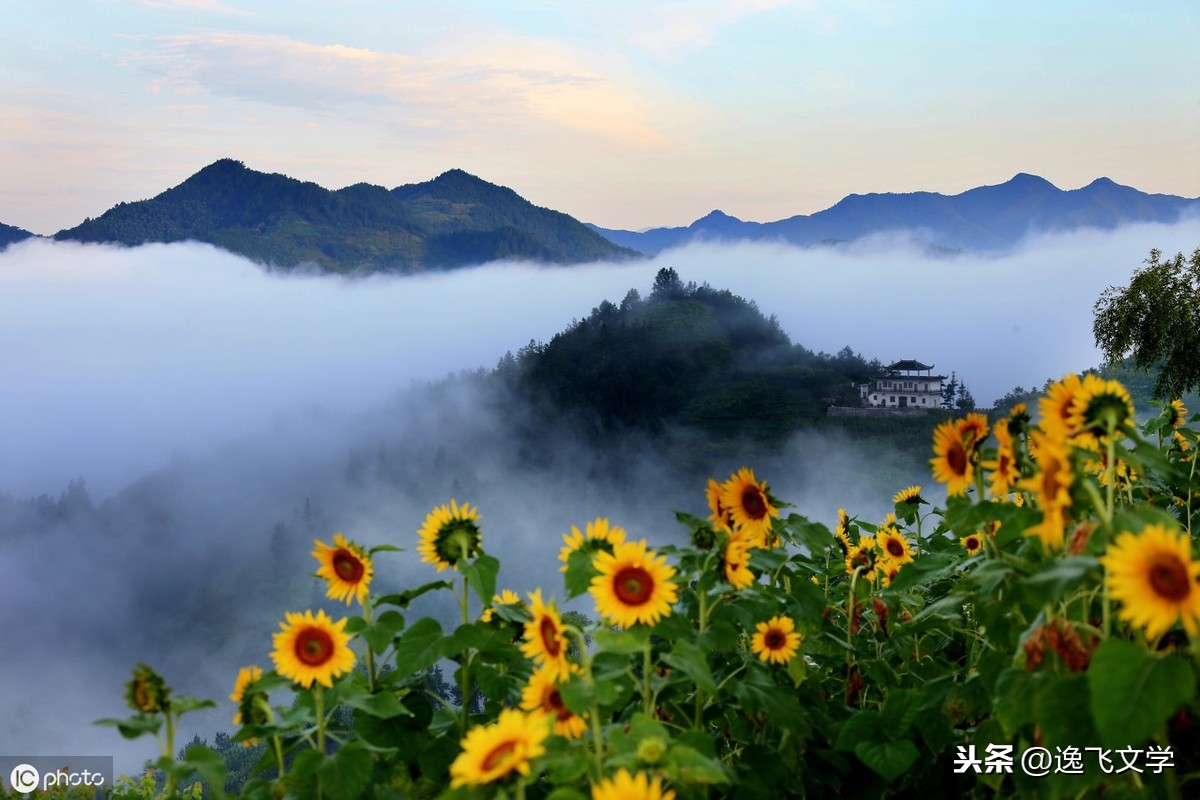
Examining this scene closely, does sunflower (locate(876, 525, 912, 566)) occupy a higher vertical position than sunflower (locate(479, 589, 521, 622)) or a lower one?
lower

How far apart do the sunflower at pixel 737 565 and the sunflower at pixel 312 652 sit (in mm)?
779

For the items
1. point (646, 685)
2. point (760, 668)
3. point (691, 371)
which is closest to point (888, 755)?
point (760, 668)

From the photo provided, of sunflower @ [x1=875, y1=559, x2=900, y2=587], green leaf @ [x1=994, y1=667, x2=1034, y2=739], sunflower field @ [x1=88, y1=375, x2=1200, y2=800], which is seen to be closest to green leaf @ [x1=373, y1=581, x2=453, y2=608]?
sunflower field @ [x1=88, y1=375, x2=1200, y2=800]

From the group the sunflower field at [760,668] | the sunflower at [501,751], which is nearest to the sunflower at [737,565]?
the sunflower field at [760,668]

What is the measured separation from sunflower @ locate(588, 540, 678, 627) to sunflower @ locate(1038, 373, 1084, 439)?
0.72 meters

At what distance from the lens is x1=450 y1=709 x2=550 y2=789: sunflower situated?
145 cm

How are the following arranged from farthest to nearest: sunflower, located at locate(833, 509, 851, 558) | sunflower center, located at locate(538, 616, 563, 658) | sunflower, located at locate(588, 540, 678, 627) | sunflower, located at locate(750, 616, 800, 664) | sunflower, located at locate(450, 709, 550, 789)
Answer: sunflower, located at locate(833, 509, 851, 558), sunflower, located at locate(750, 616, 800, 664), sunflower, located at locate(588, 540, 678, 627), sunflower center, located at locate(538, 616, 563, 658), sunflower, located at locate(450, 709, 550, 789)

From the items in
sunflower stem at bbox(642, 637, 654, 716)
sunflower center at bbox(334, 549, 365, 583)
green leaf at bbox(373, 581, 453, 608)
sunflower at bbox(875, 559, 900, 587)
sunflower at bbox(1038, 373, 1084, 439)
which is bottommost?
sunflower at bbox(875, 559, 900, 587)

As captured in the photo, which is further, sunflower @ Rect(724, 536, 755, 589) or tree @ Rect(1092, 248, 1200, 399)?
tree @ Rect(1092, 248, 1200, 399)

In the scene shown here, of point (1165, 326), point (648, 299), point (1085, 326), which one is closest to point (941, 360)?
point (1085, 326)

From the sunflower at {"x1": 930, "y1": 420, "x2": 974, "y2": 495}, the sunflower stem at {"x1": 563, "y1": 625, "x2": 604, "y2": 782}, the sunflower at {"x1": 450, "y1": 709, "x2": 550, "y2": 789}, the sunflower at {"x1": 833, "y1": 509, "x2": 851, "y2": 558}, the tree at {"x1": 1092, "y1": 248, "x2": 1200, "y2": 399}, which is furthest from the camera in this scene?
the tree at {"x1": 1092, "y1": 248, "x2": 1200, "y2": 399}

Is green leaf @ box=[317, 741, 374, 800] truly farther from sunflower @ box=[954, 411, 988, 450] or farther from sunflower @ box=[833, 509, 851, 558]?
sunflower @ box=[833, 509, 851, 558]

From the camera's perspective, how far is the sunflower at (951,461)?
215cm

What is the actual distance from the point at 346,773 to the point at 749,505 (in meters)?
1.05
